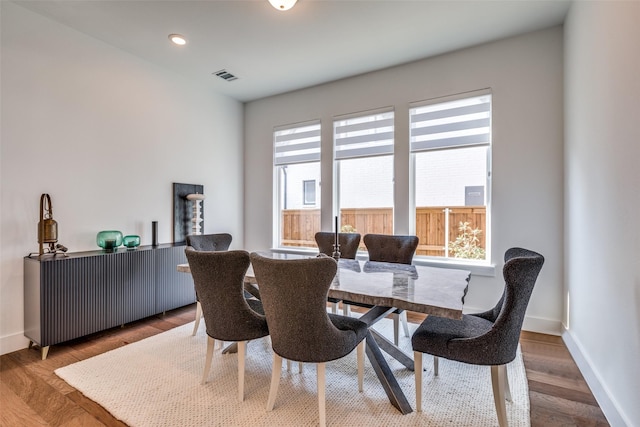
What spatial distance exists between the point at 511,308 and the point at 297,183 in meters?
3.47

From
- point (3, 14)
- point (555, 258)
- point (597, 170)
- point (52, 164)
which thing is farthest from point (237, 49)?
point (555, 258)

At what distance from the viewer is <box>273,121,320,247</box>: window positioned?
4.39 metres

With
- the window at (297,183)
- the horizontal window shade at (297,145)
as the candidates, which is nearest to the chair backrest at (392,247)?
the window at (297,183)

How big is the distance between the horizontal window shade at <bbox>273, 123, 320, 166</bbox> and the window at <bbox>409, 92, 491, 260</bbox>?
4.53 feet

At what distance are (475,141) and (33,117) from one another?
423 centimetres

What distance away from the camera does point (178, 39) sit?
3.06 metres

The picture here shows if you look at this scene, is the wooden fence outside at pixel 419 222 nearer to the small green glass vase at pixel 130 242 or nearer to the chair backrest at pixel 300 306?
the small green glass vase at pixel 130 242

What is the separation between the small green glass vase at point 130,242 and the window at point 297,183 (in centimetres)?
196

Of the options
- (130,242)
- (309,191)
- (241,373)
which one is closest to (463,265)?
(309,191)

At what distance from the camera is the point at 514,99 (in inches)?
120

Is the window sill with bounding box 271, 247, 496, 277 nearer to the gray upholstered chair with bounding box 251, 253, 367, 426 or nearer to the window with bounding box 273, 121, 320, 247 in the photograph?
the window with bounding box 273, 121, 320, 247

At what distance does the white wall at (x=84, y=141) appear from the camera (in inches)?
100

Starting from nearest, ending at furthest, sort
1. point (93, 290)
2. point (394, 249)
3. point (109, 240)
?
point (93, 290), point (394, 249), point (109, 240)

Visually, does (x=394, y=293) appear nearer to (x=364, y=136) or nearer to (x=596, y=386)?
(x=596, y=386)
